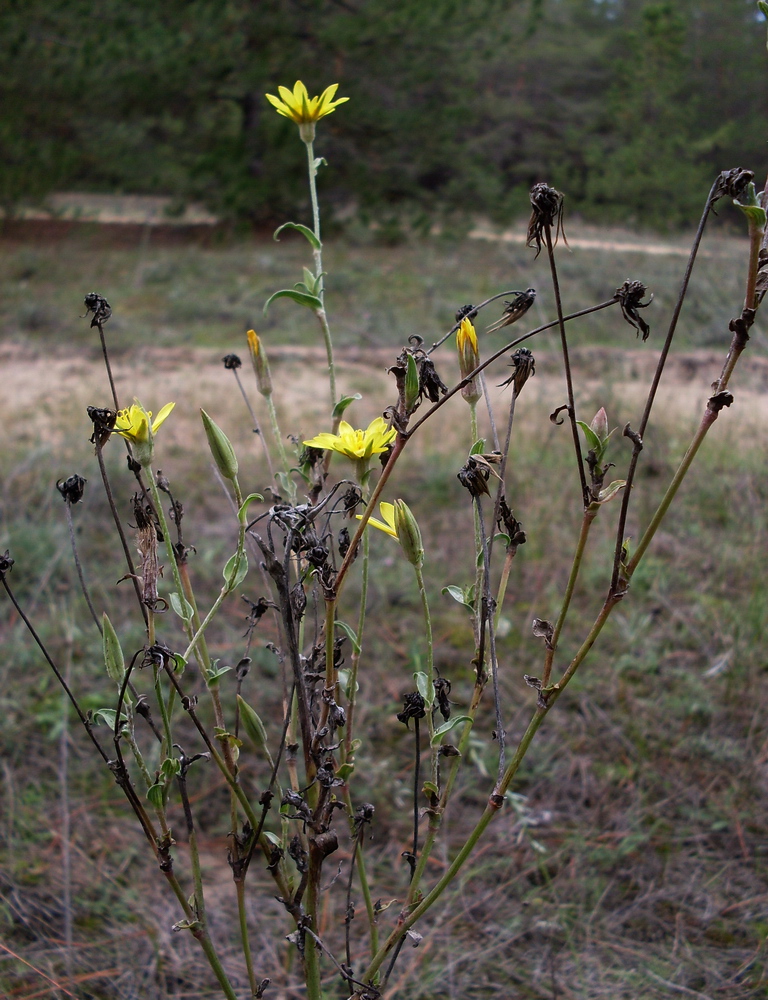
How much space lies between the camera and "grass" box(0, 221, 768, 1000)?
1.27 metres

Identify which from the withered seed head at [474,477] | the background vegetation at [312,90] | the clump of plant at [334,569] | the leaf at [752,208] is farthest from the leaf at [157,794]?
the background vegetation at [312,90]

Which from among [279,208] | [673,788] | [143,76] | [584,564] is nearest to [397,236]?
[279,208]

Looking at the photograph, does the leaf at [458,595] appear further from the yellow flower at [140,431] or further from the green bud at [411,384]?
the yellow flower at [140,431]

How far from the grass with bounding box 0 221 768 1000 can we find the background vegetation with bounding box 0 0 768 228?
6560mm

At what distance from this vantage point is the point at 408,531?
0.81 meters

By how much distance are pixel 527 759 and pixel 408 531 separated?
1146mm

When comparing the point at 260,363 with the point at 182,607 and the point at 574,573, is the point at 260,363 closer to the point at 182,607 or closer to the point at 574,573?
the point at 182,607

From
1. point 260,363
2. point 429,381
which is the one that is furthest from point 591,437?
point 260,363

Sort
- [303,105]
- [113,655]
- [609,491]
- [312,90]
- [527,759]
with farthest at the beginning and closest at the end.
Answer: [312,90]
[527,759]
[303,105]
[113,655]
[609,491]

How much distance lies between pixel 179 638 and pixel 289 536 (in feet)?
5.26

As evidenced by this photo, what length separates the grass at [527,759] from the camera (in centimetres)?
127

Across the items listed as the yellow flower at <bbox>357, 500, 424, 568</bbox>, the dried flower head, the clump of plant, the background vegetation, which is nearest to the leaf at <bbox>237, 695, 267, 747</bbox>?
the clump of plant

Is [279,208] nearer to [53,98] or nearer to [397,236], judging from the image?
[397,236]

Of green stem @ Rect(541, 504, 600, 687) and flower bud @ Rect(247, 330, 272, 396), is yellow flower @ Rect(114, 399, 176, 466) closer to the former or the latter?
flower bud @ Rect(247, 330, 272, 396)
